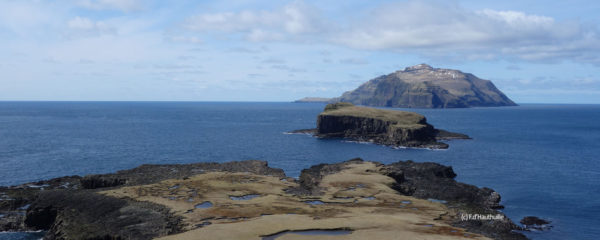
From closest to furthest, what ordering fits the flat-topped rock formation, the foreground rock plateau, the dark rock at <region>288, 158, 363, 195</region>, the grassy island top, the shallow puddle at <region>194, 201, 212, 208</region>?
the foreground rock plateau, the shallow puddle at <region>194, 201, 212, 208</region>, the dark rock at <region>288, 158, 363, 195</region>, the flat-topped rock formation, the grassy island top

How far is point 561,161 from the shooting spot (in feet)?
359

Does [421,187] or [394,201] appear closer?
[394,201]

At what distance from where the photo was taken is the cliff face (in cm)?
14488

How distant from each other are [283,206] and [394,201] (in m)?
15.1

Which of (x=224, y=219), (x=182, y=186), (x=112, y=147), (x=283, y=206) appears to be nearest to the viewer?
(x=224, y=219)

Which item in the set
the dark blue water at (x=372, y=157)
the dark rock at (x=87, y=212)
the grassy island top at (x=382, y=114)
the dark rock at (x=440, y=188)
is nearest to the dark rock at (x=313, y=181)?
the dark rock at (x=440, y=188)

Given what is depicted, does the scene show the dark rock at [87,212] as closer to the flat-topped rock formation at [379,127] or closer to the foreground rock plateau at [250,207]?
the foreground rock plateau at [250,207]

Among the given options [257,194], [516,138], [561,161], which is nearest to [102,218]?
[257,194]

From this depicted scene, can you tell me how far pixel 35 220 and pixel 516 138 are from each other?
168 m

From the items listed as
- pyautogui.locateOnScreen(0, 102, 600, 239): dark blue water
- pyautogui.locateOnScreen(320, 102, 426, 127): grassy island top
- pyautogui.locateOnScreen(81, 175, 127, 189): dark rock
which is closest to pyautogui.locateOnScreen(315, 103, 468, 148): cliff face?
pyautogui.locateOnScreen(320, 102, 426, 127): grassy island top

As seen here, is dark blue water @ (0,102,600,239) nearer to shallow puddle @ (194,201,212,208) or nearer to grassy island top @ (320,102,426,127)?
grassy island top @ (320,102,426,127)

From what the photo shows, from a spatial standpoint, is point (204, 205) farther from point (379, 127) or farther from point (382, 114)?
→ point (382, 114)

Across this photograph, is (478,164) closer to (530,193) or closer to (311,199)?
(530,193)

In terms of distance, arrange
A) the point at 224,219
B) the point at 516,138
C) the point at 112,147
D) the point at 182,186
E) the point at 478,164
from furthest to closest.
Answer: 1. the point at 516,138
2. the point at 112,147
3. the point at 478,164
4. the point at 182,186
5. the point at 224,219
